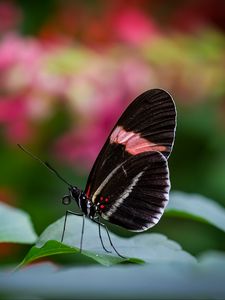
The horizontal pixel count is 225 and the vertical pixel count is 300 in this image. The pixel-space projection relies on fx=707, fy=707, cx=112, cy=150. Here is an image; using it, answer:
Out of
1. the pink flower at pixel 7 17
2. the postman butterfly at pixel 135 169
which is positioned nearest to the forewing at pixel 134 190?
the postman butterfly at pixel 135 169

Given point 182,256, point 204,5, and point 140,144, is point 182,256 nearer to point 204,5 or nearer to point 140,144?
point 140,144

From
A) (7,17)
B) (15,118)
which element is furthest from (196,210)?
(7,17)

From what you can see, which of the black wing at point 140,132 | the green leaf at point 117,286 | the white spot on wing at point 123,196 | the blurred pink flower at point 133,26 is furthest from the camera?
the blurred pink flower at point 133,26

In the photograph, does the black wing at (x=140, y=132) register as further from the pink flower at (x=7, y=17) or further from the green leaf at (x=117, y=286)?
the pink flower at (x=7, y=17)

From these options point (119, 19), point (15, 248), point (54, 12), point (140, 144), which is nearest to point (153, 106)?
point (140, 144)

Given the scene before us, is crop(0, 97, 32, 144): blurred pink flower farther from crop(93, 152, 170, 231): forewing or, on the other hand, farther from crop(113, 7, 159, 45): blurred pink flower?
crop(93, 152, 170, 231): forewing

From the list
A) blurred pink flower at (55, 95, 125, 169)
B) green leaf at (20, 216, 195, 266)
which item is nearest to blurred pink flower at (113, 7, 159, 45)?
blurred pink flower at (55, 95, 125, 169)
